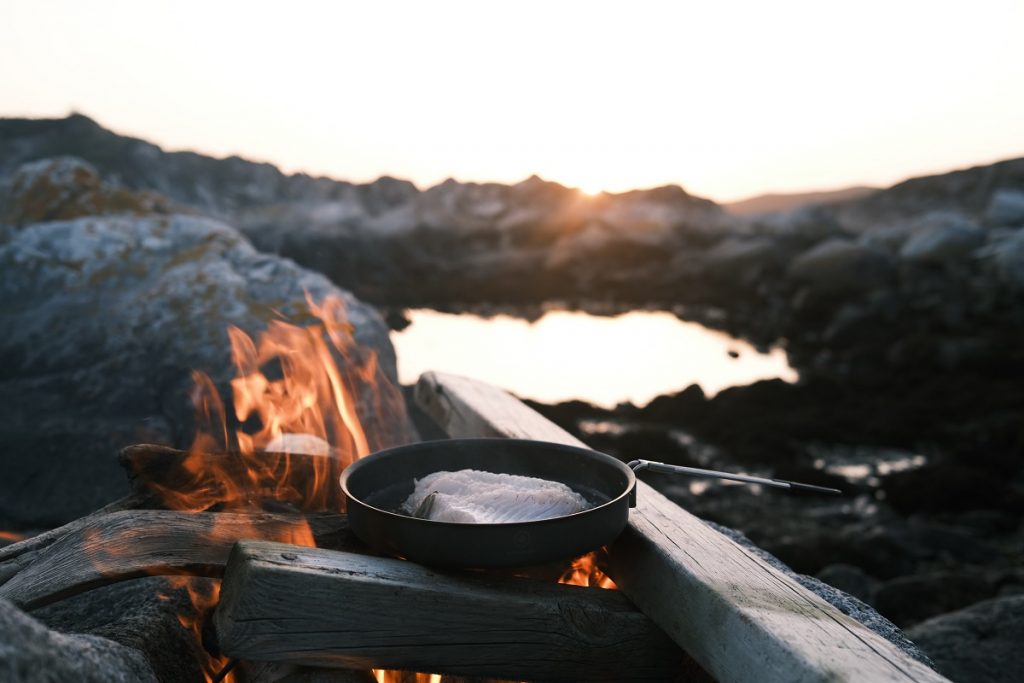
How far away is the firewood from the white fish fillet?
35cm

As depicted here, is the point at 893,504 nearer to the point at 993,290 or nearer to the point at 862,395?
the point at 862,395

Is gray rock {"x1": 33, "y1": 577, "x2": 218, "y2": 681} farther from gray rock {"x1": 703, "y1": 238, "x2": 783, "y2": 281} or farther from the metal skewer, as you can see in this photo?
gray rock {"x1": 703, "y1": 238, "x2": 783, "y2": 281}

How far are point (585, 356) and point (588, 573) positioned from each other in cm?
1221

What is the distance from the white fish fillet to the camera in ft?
7.47

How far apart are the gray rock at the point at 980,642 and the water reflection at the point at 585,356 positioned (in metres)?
6.93

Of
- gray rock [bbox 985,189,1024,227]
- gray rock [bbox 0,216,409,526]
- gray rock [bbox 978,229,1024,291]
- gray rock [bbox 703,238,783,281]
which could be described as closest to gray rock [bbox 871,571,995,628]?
→ gray rock [bbox 0,216,409,526]

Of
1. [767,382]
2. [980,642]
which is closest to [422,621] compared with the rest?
[980,642]

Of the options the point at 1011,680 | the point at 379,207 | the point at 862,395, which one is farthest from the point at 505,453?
the point at 379,207

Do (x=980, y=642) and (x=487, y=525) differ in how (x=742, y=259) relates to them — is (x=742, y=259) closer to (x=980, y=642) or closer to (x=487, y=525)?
(x=980, y=642)

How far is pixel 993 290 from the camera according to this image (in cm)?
1975

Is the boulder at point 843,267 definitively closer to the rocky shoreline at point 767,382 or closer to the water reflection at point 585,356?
the rocky shoreline at point 767,382

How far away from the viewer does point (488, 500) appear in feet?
7.81

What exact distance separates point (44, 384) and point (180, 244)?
1444 millimetres

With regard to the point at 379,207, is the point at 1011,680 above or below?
below
